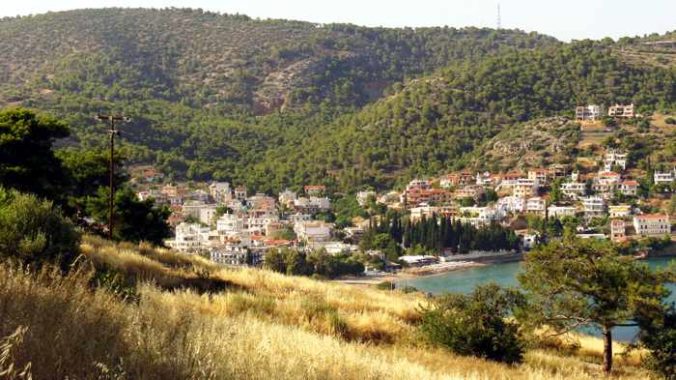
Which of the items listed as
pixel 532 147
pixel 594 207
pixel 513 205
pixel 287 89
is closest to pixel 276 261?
pixel 513 205

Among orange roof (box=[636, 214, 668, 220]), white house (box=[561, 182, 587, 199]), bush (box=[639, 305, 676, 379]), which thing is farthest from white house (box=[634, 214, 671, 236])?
bush (box=[639, 305, 676, 379])

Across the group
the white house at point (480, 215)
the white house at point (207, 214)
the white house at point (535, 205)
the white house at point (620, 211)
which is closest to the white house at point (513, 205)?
the white house at point (535, 205)

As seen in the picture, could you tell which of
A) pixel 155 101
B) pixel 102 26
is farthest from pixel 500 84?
pixel 102 26

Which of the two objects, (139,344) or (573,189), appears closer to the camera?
(139,344)

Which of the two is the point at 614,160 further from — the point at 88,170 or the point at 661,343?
the point at 661,343

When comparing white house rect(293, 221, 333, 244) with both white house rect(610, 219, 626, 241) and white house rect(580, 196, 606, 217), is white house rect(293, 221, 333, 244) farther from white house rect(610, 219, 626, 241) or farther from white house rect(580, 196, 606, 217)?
white house rect(580, 196, 606, 217)

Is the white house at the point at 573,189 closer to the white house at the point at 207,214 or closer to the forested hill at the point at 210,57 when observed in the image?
the white house at the point at 207,214
